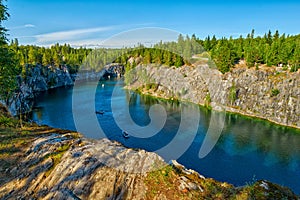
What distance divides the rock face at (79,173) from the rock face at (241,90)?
62122 millimetres

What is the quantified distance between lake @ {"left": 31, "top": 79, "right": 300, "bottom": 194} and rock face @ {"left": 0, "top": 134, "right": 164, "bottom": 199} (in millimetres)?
20540

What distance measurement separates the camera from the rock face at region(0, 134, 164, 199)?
13594mm

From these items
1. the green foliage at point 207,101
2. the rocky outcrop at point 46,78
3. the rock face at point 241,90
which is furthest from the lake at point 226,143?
the rocky outcrop at point 46,78

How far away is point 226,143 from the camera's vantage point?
45.8 m

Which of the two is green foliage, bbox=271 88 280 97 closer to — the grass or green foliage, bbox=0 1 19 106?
the grass

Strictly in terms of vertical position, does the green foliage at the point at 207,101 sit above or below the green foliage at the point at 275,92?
below

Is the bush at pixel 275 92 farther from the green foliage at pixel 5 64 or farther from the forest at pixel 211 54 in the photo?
the green foliage at pixel 5 64

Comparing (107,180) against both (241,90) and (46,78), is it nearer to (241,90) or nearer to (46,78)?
(241,90)

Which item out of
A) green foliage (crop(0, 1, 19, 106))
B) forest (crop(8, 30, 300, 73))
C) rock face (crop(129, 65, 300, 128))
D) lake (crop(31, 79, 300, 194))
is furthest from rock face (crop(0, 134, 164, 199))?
rock face (crop(129, 65, 300, 128))

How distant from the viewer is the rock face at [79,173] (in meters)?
13.6

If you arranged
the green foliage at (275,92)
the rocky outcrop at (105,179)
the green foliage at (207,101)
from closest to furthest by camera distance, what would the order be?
the rocky outcrop at (105,179)
the green foliage at (275,92)
the green foliage at (207,101)

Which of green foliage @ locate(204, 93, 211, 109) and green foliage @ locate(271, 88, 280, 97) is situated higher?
green foliage @ locate(271, 88, 280, 97)

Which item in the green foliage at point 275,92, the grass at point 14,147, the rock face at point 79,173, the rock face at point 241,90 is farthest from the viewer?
the green foliage at point 275,92

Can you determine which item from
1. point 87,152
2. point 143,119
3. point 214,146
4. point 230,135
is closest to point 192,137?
point 214,146
